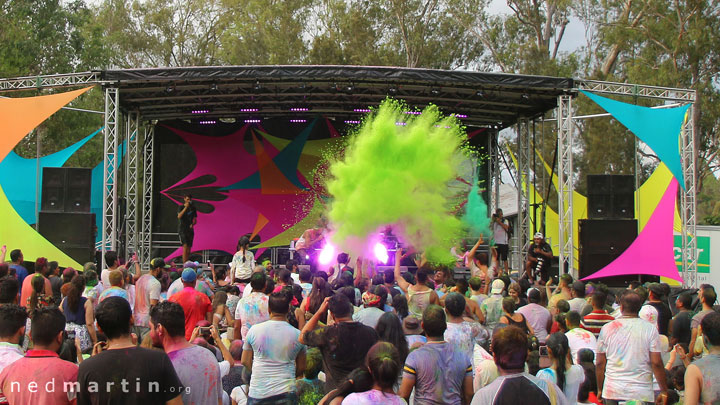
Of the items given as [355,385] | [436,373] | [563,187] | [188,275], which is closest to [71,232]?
[188,275]

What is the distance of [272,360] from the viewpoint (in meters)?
4.21

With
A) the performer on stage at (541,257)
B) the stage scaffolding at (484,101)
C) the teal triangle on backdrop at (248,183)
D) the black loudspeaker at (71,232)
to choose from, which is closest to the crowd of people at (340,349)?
the performer on stage at (541,257)

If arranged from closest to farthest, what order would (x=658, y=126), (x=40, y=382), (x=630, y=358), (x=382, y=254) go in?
(x=40, y=382), (x=630, y=358), (x=658, y=126), (x=382, y=254)

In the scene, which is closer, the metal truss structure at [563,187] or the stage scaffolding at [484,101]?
the stage scaffolding at [484,101]

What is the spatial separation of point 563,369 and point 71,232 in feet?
36.2

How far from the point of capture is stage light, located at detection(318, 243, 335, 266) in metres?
13.5

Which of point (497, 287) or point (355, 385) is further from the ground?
point (497, 287)

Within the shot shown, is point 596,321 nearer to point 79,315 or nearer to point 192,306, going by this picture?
point 192,306

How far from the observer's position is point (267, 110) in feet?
55.8

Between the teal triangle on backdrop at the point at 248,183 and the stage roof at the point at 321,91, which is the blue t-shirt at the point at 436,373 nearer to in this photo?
the stage roof at the point at 321,91

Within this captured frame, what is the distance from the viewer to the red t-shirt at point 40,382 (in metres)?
3.11

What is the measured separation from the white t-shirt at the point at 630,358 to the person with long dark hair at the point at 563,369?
64cm

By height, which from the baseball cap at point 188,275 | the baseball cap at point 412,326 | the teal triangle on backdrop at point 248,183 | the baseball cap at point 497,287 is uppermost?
the teal triangle on backdrop at point 248,183

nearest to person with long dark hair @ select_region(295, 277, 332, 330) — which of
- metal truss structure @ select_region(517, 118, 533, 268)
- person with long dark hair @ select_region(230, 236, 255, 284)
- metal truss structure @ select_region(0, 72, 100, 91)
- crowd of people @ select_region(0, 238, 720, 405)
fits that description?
crowd of people @ select_region(0, 238, 720, 405)
